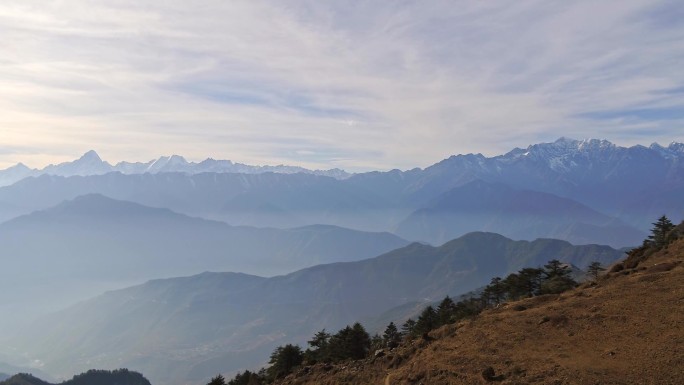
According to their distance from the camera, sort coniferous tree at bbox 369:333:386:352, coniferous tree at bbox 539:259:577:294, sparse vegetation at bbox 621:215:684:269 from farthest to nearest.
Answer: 1. coniferous tree at bbox 539:259:577:294
2. coniferous tree at bbox 369:333:386:352
3. sparse vegetation at bbox 621:215:684:269

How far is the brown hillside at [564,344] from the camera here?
28.0m

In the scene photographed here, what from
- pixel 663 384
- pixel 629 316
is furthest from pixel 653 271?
pixel 663 384

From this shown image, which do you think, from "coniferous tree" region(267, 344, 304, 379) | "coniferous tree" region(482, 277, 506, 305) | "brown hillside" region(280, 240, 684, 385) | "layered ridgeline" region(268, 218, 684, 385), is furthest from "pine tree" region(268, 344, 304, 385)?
"coniferous tree" region(482, 277, 506, 305)

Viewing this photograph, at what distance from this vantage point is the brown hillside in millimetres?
27953

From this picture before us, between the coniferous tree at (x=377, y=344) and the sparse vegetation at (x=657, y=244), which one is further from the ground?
the sparse vegetation at (x=657, y=244)

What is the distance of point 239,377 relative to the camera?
7369 cm

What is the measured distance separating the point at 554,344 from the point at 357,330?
33724mm

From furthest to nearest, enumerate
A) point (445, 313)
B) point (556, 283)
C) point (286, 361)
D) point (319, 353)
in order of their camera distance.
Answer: point (445, 313) < point (319, 353) < point (286, 361) < point (556, 283)

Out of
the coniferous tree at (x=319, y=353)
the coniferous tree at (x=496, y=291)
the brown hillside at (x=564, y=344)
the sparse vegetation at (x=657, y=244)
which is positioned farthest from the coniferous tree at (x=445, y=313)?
the sparse vegetation at (x=657, y=244)

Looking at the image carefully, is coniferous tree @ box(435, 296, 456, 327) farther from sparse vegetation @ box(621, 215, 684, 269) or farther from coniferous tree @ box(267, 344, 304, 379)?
sparse vegetation @ box(621, 215, 684, 269)

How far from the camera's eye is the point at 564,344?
32062 millimetres

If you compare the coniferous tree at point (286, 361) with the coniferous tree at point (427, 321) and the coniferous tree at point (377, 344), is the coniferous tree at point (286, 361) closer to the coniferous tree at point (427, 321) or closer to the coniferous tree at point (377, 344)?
the coniferous tree at point (377, 344)

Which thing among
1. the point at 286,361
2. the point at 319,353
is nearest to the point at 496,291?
the point at 319,353

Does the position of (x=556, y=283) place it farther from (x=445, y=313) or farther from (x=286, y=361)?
(x=286, y=361)
